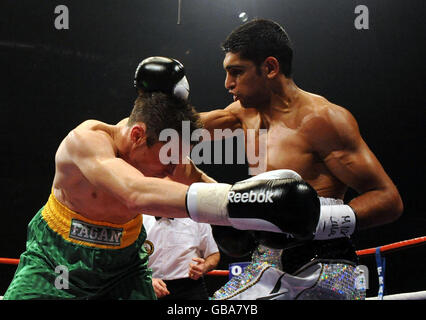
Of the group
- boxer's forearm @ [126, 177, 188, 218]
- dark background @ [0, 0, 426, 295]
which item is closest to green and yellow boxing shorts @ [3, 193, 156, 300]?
boxer's forearm @ [126, 177, 188, 218]

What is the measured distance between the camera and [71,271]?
4.17 ft

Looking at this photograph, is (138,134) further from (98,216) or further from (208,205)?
(208,205)

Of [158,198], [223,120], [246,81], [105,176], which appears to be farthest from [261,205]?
[223,120]

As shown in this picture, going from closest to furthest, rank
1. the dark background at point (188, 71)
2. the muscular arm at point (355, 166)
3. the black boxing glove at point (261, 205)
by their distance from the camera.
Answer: the black boxing glove at point (261, 205) < the muscular arm at point (355, 166) < the dark background at point (188, 71)

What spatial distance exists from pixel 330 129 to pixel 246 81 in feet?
1.12

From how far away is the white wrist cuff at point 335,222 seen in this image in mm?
1226

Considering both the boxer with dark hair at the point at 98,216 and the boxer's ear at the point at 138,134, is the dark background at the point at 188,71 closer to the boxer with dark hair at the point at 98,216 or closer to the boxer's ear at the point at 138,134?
the boxer with dark hair at the point at 98,216

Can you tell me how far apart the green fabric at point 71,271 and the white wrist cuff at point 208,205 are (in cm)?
50

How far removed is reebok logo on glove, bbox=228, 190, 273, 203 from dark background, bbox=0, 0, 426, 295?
298 cm

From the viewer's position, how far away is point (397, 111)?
376 centimetres

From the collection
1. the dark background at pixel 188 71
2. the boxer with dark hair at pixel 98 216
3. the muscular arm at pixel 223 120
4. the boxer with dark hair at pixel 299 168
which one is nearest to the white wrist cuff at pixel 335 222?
the boxer with dark hair at pixel 299 168

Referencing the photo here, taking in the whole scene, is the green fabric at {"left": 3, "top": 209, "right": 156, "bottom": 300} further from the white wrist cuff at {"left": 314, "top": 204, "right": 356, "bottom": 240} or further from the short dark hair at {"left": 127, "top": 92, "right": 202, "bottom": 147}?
the white wrist cuff at {"left": 314, "top": 204, "right": 356, "bottom": 240}

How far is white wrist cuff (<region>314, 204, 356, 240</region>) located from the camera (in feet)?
4.02

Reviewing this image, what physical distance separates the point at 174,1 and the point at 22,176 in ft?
6.54
